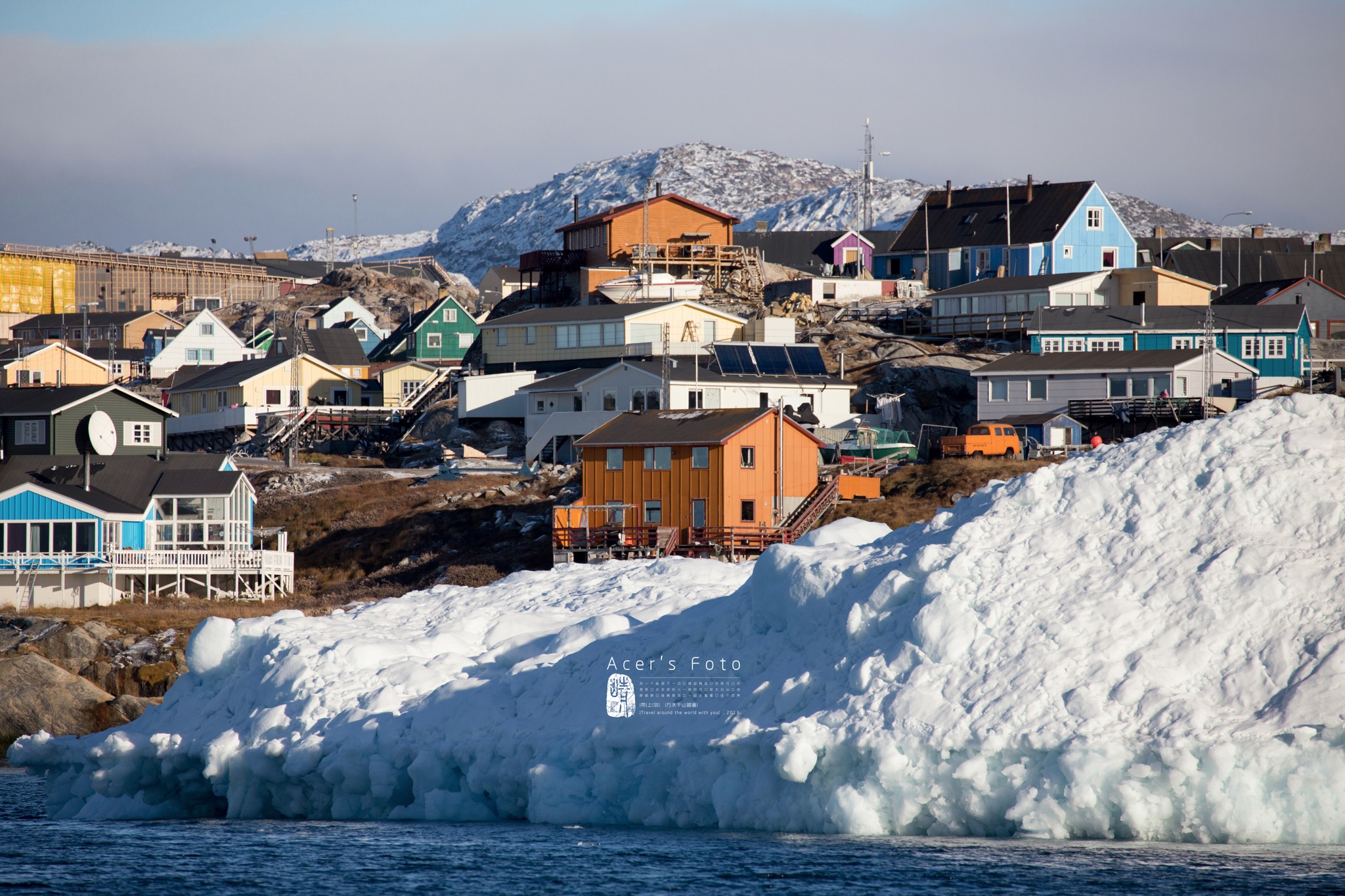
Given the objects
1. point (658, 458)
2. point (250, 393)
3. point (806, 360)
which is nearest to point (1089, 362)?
point (806, 360)

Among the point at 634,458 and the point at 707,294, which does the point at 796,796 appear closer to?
the point at 634,458

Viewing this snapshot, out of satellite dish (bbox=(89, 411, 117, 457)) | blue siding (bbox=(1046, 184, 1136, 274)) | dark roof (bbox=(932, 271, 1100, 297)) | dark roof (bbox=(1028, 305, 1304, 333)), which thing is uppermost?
blue siding (bbox=(1046, 184, 1136, 274))

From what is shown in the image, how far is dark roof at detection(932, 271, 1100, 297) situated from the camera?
78312mm

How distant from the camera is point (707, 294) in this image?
87.1 metres

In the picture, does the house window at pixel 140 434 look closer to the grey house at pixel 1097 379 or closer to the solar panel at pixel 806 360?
the solar panel at pixel 806 360

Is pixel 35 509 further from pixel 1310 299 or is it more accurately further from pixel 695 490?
pixel 1310 299

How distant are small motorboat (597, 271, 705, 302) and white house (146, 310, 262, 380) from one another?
97.8 ft

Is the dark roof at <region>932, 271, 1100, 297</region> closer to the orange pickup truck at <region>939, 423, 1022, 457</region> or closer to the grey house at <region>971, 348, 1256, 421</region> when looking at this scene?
the grey house at <region>971, 348, 1256, 421</region>

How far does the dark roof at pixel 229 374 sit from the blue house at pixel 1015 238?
39945 mm

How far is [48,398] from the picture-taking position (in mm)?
59281

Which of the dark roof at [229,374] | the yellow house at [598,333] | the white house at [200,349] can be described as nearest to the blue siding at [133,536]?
the yellow house at [598,333]

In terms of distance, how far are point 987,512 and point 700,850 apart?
7105 millimetres

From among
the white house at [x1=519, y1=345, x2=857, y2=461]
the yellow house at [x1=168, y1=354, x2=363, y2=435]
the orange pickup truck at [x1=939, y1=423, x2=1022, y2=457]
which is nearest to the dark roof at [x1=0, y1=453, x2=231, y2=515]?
the white house at [x1=519, y1=345, x2=857, y2=461]

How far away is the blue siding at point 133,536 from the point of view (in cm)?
4928
